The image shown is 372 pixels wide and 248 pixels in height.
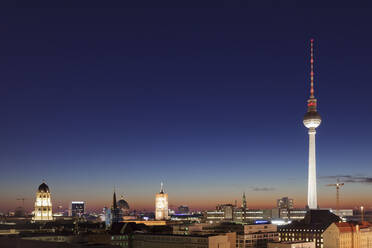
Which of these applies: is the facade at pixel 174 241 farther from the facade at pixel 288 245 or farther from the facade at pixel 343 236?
the facade at pixel 343 236

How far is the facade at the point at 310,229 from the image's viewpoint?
15723 centimetres

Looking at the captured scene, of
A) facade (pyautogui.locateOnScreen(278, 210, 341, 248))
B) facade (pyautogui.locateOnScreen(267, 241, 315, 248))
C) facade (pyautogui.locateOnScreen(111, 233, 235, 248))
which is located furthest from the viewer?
facade (pyautogui.locateOnScreen(278, 210, 341, 248))

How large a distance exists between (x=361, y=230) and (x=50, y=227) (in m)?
109

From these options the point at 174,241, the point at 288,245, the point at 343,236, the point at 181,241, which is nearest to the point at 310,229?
the point at 343,236

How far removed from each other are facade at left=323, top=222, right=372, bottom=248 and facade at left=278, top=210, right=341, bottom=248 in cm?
821

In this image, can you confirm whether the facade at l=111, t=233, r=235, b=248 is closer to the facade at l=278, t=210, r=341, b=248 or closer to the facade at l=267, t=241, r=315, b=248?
the facade at l=267, t=241, r=315, b=248

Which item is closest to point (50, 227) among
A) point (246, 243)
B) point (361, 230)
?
point (246, 243)

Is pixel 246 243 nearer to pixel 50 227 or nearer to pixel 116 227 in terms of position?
pixel 116 227

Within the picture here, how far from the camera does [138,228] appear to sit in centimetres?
16600

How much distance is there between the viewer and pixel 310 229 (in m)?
161

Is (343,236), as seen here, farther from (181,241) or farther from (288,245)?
(181,241)

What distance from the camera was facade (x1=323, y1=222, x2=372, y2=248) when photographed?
463ft

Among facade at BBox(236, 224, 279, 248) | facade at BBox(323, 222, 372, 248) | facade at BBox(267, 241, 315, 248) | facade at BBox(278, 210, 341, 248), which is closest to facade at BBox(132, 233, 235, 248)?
facade at BBox(236, 224, 279, 248)

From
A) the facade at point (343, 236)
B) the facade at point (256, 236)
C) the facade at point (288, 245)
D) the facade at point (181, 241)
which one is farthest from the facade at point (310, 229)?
the facade at point (181, 241)
